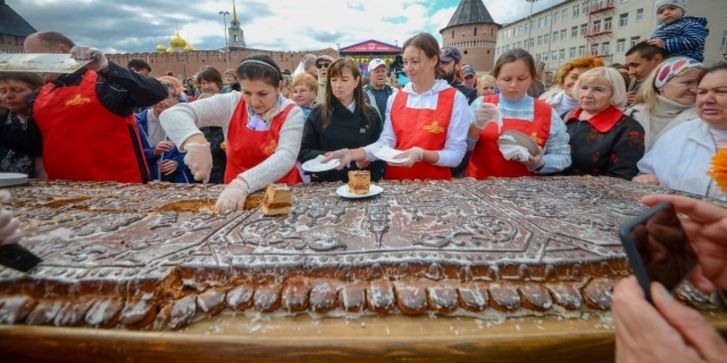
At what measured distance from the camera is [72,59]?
1.92 metres

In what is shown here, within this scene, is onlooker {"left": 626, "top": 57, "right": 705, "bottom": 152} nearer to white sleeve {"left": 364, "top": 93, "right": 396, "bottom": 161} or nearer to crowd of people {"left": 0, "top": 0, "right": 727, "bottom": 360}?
crowd of people {"left": 0, "top": 0, "right": 727, "bottom": 360}

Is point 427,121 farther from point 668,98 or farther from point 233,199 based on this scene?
point 668,98

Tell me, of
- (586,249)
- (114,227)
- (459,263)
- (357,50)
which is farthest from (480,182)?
(357,50)

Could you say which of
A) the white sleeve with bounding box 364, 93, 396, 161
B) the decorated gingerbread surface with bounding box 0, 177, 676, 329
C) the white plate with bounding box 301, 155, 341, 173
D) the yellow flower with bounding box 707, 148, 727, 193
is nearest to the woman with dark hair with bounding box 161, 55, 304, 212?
the white plate with bounding box 301, 155, 341, 173

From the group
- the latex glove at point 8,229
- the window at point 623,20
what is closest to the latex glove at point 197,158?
the latex glove at point 8,229

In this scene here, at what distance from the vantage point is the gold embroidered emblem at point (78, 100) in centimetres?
224

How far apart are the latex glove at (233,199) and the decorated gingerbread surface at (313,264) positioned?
0.32ft

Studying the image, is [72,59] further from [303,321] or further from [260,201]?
[303,321]

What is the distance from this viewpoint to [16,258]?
39.8 inches

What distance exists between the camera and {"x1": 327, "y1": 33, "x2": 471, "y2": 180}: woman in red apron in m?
2.40

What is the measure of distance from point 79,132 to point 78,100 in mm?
231

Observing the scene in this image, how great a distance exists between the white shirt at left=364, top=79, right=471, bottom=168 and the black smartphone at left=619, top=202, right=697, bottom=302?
1.60 m

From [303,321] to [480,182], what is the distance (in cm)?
155

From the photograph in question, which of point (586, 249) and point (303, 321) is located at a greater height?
point (586, 249)
